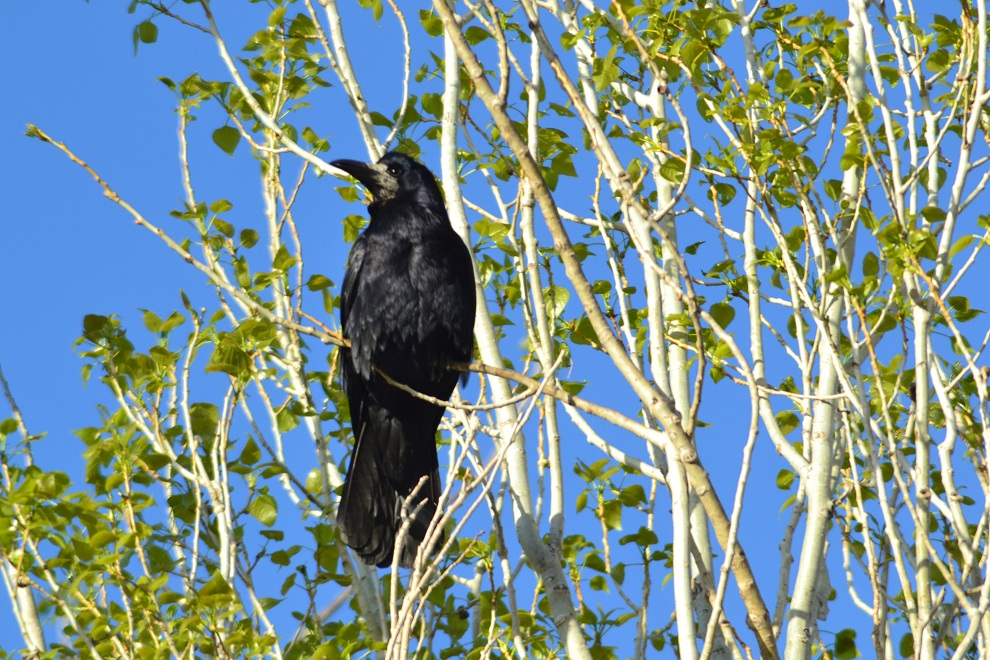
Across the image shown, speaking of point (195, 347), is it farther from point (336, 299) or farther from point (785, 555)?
point (785, 555)

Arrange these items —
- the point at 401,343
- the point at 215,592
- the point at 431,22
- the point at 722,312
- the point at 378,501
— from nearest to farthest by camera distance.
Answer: the point at 215,592, the point at 722,312, the point at 431,22, the point at 378,501, the point at 401,343

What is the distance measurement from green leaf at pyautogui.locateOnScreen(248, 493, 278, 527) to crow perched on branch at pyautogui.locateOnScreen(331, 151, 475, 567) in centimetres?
77

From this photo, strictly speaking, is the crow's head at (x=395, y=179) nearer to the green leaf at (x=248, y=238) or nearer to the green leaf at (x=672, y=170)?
the green leaf at (x=248, y=238)

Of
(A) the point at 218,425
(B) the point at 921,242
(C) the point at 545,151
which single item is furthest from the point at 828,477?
(A) the point at 218,425

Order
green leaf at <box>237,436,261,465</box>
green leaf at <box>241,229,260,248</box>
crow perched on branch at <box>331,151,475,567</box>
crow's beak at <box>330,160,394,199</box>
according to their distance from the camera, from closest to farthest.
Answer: green leaf at <box>237,436,261,465</box> → green leaf at <box>241,229,260,248</box> → crow perched on branch at <box>331,151,475,567</box> → crow's beak at <box>330,160,394,199</box>

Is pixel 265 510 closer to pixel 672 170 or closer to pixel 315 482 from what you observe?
pixel 315 482

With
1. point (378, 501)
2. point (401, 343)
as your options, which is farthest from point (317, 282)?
point (378, 501)

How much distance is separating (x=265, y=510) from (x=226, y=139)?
179 centimetres

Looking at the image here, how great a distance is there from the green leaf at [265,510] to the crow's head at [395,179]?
1.96 meters

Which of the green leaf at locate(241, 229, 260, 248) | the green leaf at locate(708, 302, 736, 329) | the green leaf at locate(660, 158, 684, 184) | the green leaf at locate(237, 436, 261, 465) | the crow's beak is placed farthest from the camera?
the crow's beak

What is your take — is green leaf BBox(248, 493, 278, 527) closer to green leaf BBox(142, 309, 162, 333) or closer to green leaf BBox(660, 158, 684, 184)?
green leaf BBox(142, 309, 162, 333)

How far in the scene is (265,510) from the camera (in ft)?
16.0

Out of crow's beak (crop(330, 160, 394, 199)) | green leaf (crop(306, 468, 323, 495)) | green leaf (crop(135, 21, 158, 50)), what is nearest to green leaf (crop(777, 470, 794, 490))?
green leaf (crop(306, 468, 323, 495))

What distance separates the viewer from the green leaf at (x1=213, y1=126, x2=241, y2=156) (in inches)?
213
